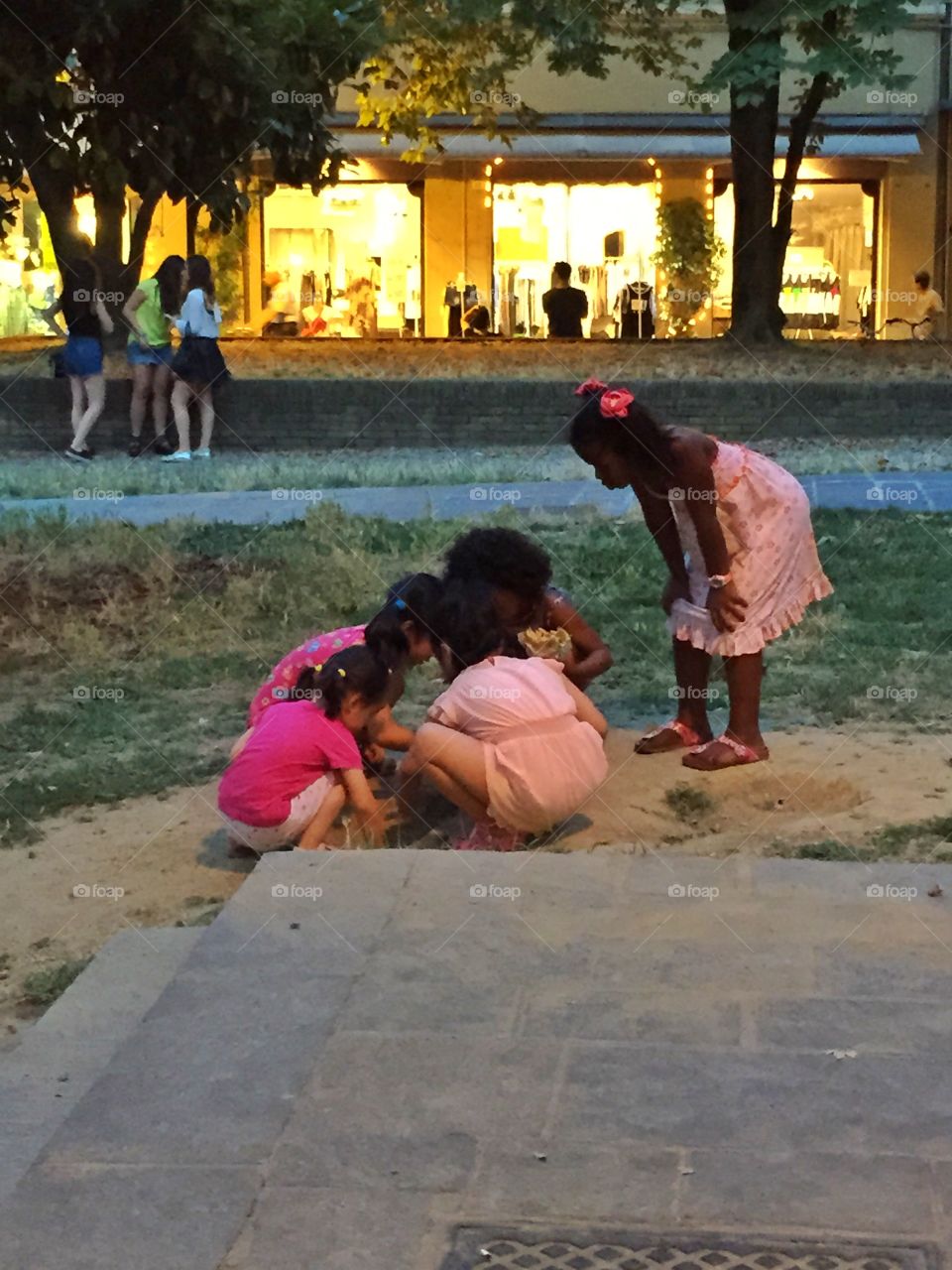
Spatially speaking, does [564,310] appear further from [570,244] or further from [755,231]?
[755,231]

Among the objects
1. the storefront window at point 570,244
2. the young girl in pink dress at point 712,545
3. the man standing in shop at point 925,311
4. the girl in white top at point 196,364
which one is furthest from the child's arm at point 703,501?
the storefront window at point 570,244

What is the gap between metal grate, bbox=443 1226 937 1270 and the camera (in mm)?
2633

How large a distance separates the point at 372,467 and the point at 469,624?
318 inches

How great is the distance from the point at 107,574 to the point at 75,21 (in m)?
2.75

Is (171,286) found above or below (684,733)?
above

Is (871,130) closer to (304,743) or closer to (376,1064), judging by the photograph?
(304,743)

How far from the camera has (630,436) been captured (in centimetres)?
534

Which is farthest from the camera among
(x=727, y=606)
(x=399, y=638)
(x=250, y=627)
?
(x=250, y=627)

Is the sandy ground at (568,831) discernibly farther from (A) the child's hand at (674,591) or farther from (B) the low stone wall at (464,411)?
(B) the low stone wall at (464,411)

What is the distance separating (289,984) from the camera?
375 cm

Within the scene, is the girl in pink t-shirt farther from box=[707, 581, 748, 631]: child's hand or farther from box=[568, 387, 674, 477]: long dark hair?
box=[707, 581, 748, 631]: child's hand

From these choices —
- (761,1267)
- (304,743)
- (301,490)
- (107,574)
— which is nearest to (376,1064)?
(761,1267)

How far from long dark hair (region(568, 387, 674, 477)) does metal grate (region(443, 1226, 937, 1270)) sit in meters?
3.00

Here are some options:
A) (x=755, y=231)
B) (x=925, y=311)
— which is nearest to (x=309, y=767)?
(x=755, y=231)
